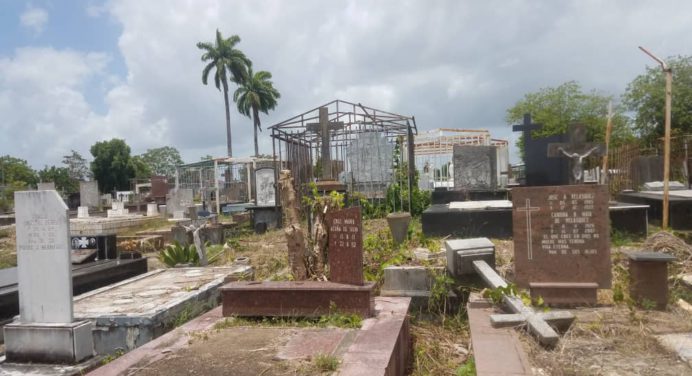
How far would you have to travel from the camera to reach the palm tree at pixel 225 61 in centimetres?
4309

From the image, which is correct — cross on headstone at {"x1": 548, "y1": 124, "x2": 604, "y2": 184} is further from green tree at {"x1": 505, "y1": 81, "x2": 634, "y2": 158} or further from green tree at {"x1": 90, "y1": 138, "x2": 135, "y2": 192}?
green tree at {"x1": 90, "y1": 138, "x2": 135, "y2": 192}

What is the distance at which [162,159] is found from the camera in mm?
67188

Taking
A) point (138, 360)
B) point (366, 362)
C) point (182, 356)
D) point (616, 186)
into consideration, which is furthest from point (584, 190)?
point (616, 186)

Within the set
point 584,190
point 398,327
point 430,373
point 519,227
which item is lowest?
point 430,373

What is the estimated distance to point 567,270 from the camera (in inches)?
187

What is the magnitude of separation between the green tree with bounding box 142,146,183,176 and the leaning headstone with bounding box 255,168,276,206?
53321 millimetres

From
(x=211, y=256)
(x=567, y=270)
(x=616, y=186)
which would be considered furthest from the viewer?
(x=616, y=186)

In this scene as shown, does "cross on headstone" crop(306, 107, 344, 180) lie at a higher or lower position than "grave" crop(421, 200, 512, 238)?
higher

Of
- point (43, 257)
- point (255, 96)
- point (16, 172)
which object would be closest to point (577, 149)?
point (43, 257)

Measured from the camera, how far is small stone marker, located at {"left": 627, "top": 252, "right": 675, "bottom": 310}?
4238 mm

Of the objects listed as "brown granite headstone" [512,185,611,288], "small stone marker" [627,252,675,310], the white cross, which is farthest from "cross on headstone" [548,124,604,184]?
"small stone marker" [627,252,675,310]

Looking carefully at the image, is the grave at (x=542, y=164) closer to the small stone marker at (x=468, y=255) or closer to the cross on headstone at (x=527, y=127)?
the cross on headstone at (x=527, y=127)

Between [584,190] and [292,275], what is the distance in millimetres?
3007

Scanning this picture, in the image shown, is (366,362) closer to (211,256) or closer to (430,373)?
(430,373)
